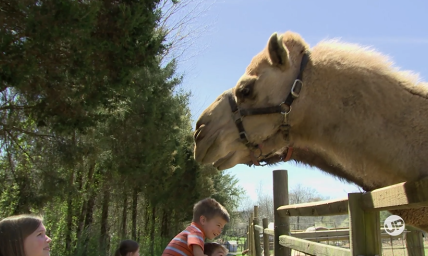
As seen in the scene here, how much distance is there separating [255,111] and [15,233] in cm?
155

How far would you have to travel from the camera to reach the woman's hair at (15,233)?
1949 mm

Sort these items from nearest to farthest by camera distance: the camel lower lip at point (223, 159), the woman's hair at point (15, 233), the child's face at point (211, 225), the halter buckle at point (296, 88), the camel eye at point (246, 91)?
1. the woman's hair at point (15, 233)
2. the halter buckle at point (296, 88)
3. the camel eye at point (246, 91)
4. the camel lower lip at point (223, 159)
5. the child's face at point (211, 225)

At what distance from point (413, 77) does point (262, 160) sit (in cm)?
106

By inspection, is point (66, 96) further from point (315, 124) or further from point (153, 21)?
point (315, 124)

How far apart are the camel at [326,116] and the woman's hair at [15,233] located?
107 cm

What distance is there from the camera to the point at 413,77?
7.07 ft

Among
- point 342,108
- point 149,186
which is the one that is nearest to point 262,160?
point 342,108

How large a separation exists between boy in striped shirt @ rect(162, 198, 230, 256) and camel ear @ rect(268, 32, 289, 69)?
5.02 feet

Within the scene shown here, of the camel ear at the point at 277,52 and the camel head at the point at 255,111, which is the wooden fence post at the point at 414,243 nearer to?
the camel head at the point at 255,111

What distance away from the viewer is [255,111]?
240cm

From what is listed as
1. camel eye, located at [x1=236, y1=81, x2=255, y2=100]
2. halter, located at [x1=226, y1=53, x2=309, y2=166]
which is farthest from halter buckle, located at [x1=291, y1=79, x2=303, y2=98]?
camel eye, located at [x1=236, y1=81, x2=255, y2=100]

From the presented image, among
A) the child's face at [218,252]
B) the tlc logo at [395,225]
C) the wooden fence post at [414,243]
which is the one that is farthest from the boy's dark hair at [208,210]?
the wooden fence post at [414,243]

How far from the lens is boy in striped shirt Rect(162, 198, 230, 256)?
3.06 metres

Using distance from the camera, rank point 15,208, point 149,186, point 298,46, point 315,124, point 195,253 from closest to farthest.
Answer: point 315,124
point 298,46
point 195,253
point 15,208
point 149,186
